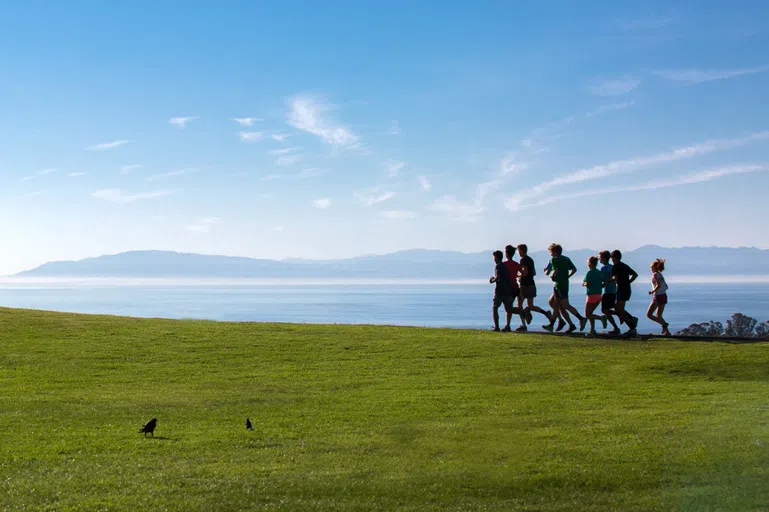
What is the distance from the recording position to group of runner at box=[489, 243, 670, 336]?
23.6 m

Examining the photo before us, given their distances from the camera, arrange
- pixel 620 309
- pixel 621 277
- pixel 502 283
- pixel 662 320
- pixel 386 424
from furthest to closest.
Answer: pixel 502 283 < pixel 662 320 < pixel 620 309 < pixel 621 277 < pixel 386 424

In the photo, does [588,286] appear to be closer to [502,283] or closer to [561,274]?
[561,274]

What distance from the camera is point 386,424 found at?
1402cm

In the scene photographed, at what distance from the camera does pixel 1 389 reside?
1825 centimetres

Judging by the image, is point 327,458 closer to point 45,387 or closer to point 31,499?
point 31,499

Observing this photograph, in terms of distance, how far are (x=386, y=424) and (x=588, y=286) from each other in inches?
472

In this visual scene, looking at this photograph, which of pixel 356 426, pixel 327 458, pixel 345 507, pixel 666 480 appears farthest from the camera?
pixel 356 426

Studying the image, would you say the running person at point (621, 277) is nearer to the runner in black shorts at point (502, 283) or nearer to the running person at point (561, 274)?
the running person at point (561, 274)

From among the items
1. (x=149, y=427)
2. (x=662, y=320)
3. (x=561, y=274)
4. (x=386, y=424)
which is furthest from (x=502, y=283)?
(x=149, y=427)

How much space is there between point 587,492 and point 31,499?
743 centimetres

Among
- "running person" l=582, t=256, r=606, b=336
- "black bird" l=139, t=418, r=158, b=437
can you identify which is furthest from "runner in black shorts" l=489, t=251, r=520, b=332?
"black bird" l=139, t=418, r=158, b=437

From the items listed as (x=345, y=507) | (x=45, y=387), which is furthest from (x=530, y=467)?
(x=45, y=387)

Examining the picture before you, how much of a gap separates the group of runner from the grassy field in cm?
129

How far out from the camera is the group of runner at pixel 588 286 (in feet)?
77.5
